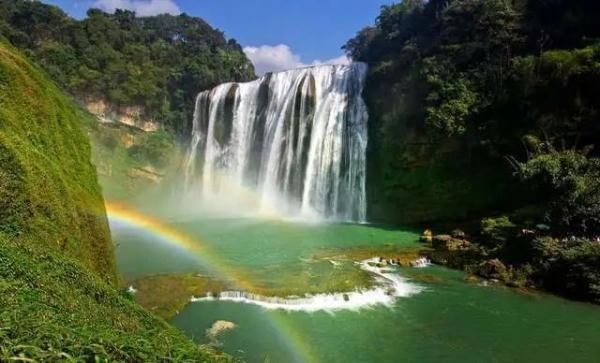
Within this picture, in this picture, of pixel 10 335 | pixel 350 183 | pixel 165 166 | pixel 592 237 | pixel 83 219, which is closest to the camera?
pixel 10 335

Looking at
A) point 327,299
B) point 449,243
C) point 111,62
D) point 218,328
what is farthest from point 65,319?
point 111,62

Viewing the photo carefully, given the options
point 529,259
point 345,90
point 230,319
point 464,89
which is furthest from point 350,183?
point 230,319

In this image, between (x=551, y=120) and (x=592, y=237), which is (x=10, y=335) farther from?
(x=551, y=120)

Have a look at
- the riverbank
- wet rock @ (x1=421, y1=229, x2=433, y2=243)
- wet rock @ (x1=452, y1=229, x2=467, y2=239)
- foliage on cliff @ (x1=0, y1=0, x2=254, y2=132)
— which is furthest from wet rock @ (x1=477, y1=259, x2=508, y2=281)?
foliage on cliff @ (x1=0, y1=0, x2=254, y2=132)

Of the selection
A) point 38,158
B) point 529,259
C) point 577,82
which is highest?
point 577,82

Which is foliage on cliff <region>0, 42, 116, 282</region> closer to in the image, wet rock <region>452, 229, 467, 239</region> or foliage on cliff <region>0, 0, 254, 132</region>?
wet rock <region>452, 229, 467, 239</region>

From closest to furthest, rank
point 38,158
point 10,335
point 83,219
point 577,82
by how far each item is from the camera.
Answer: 1. point 10,335
2. point 38,158
3. point 83,219
4. point 577,82

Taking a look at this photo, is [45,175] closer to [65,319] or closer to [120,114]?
[65,319]

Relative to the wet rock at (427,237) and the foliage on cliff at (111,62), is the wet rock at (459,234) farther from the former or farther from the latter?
the foliage on cliff at (111,62)

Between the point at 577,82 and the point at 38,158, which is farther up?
the point at 577,82
